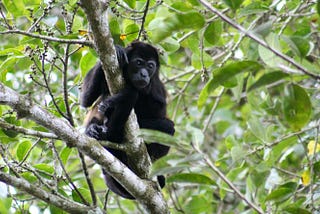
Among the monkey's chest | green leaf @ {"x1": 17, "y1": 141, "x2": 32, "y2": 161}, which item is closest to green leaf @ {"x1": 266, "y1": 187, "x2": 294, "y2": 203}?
green leaf @ {"x1": 17, "y1": 141, "x2": 32, "y2": 161}

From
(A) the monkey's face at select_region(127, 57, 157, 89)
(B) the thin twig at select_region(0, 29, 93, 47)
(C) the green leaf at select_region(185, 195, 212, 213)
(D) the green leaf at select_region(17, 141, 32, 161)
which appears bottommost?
(C) the green leaf at select_region(185, 195, 212, 213)

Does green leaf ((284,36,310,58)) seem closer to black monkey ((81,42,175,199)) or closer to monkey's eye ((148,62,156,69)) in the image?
black monkey ((81,42,175,199))

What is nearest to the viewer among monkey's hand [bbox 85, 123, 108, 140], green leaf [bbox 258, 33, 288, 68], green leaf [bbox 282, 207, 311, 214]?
green leaf [bbox 258, 33, 288, 68]

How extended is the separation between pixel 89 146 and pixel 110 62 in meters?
0.56

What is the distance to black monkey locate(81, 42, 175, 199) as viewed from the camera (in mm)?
3943

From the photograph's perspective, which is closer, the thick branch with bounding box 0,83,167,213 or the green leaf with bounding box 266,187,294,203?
the thick branch with bounding box 0,83,167,213

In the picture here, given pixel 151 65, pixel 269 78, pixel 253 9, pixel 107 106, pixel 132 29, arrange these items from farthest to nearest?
pixel 151 65
pixel 132 29
pixel 107 106
pixel 253 9
pixel 269 78

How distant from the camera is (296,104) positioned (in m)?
2.61

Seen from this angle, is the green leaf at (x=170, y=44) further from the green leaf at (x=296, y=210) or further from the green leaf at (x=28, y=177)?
the green leaf at (x=296, y=210)

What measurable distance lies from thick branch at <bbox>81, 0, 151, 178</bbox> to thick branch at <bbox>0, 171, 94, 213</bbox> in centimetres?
55

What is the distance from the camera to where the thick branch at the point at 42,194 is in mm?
2982

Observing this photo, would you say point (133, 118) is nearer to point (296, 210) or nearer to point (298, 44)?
point (296, 210)

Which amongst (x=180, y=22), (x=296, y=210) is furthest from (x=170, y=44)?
(x=296, y=210)

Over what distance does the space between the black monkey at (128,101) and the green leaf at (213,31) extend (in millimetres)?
677
